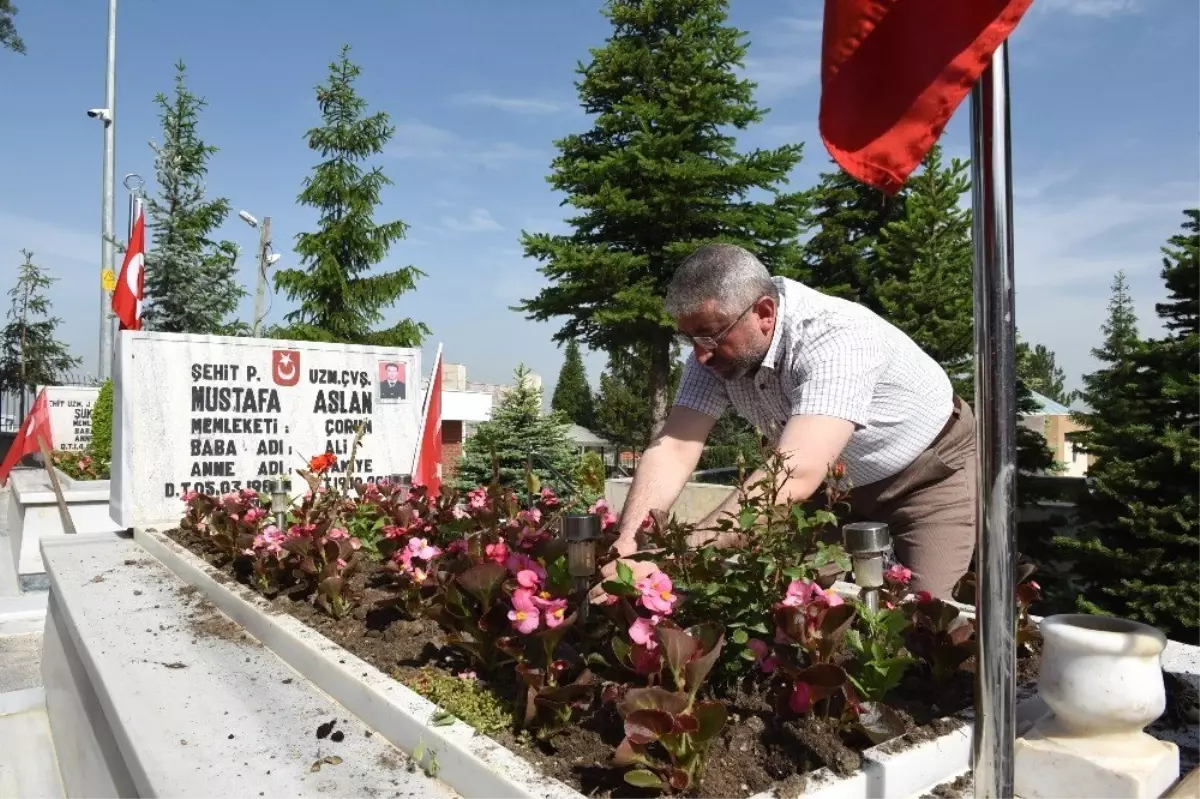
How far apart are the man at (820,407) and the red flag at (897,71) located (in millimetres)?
881

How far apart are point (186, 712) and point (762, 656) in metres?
1.31

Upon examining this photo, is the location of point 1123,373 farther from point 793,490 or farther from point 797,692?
point 797,692

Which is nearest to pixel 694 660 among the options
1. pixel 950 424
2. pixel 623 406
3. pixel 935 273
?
pixel 950 424

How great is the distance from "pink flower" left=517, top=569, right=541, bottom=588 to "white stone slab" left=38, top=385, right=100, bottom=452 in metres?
16.9

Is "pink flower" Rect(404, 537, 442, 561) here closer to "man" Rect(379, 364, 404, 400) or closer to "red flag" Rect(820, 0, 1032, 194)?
"red flag" Rect(820, 0, 1032, 194)

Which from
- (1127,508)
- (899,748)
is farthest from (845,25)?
(1127,508)

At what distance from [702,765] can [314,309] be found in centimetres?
1673

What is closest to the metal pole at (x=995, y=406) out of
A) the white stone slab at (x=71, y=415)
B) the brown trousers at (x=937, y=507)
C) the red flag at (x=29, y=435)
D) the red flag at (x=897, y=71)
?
the red flag at (x=897, y=71)

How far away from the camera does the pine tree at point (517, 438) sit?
10807mm

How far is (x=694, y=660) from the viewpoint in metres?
1.48

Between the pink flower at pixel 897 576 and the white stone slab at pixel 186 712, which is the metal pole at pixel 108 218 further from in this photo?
the pink flower at pixel 897 576

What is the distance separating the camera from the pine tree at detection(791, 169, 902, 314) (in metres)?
18.3

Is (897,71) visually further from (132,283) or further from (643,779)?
(132,283)

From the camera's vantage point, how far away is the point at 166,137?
18.2 meters
